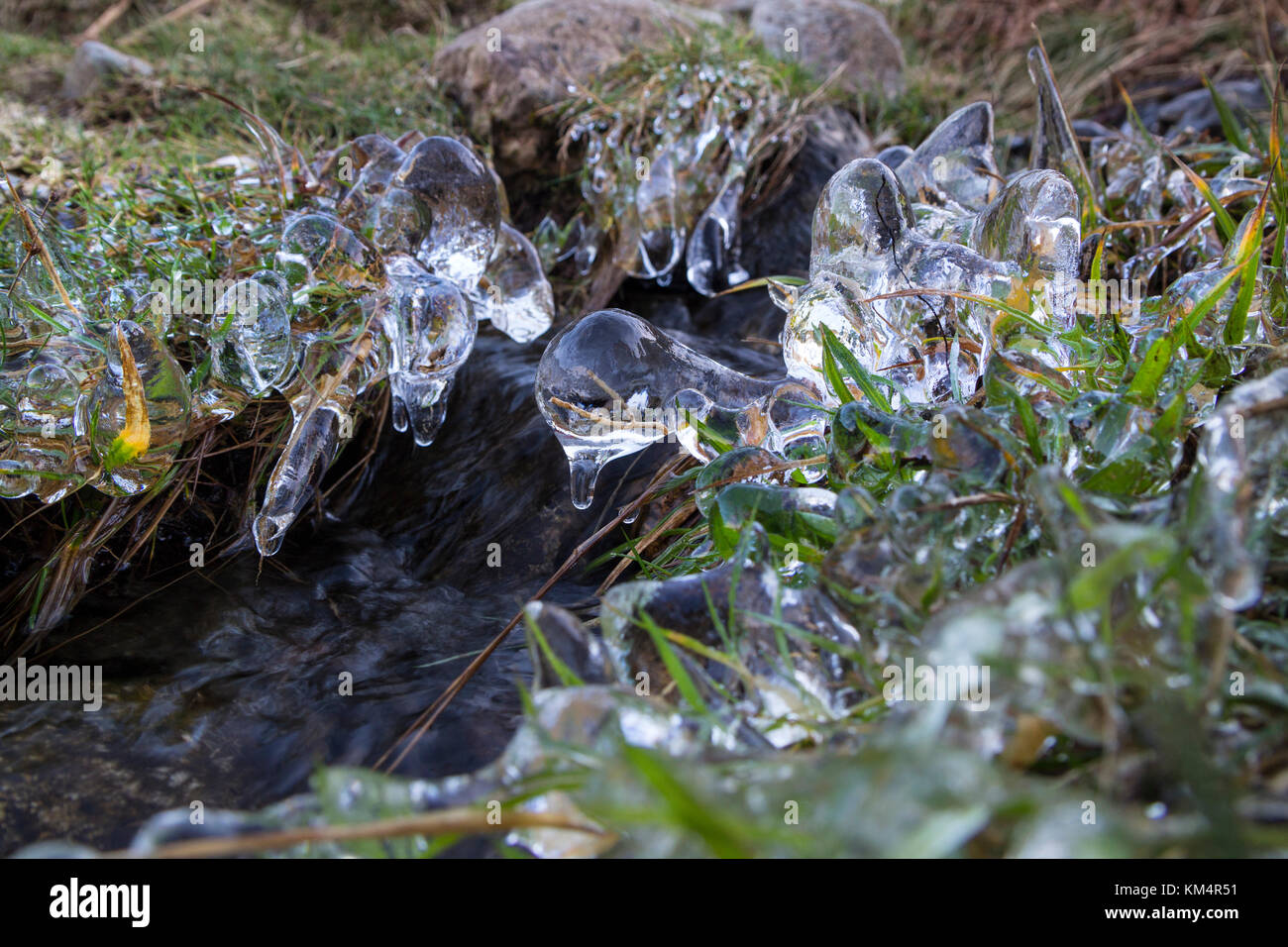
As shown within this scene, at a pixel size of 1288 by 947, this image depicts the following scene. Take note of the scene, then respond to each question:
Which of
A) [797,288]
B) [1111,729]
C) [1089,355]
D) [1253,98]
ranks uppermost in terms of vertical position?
[1253,98]

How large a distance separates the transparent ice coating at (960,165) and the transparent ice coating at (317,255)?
1332 millimetres

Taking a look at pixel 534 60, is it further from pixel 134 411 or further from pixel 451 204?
pixel 134 411

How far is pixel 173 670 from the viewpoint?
4.83ft

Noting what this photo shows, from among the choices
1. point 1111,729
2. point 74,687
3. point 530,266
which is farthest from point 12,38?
point 1111,729

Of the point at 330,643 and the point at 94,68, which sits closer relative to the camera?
the point at 330,643

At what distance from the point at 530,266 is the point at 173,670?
139 cm

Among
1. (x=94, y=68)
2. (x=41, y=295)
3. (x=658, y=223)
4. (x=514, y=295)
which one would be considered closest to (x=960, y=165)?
(x=658, y=223)

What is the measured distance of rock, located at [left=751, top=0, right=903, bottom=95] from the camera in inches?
164

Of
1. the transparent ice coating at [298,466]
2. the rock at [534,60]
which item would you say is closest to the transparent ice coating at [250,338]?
the transparent ice coating at [298,466]

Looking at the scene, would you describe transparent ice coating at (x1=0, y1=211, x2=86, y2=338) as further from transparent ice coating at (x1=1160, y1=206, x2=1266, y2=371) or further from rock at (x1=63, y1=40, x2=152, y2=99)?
rock at (x1=63, y1=40, x2=152, y2=99)

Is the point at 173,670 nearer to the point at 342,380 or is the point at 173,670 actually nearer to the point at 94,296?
the point at 342,380

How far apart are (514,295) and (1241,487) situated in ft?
6.16

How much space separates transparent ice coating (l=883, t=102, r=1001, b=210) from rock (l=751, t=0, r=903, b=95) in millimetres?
1804

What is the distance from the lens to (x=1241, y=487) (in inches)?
33.4
